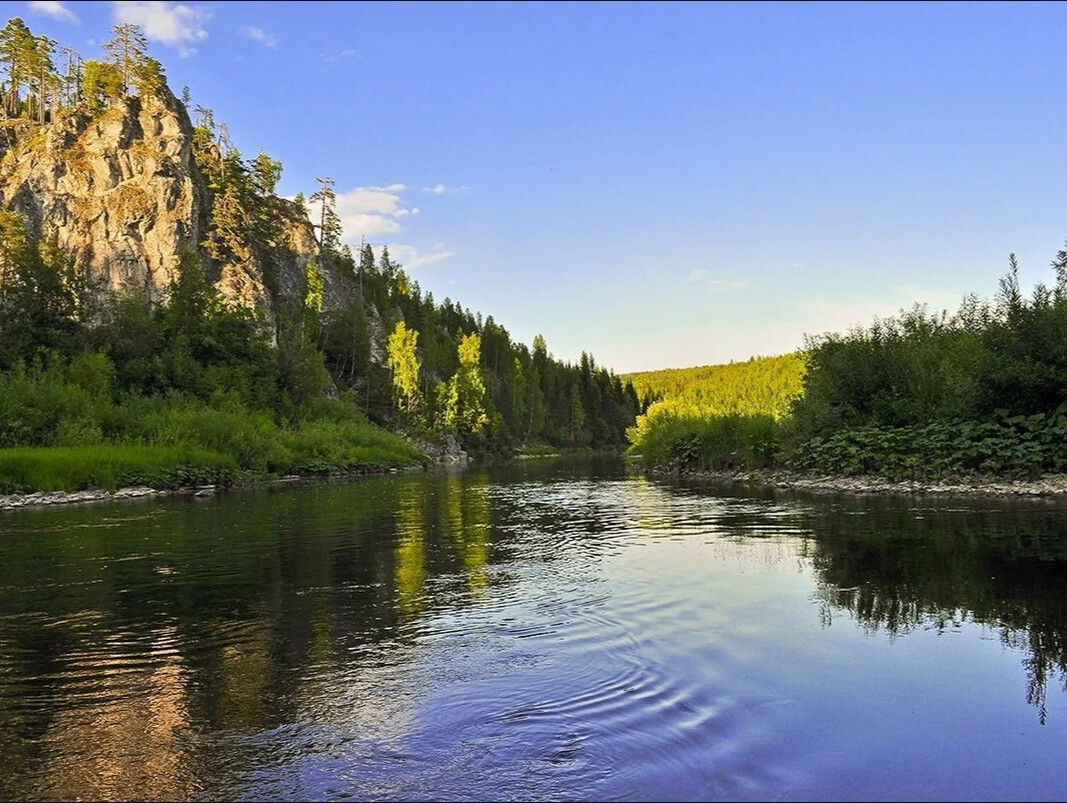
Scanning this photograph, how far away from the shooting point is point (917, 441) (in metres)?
28.9

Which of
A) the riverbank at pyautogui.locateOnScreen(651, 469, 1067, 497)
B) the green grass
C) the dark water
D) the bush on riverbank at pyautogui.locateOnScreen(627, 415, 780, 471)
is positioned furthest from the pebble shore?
the bush on riverbank at pyautogui.locateOnScreen(627, 415, 780, 471)

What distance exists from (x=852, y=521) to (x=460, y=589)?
38.3ft

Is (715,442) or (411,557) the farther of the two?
(715,442)

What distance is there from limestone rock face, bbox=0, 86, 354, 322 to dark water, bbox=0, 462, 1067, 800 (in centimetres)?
7039

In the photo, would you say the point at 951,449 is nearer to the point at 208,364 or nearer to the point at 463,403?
the point at 208,364

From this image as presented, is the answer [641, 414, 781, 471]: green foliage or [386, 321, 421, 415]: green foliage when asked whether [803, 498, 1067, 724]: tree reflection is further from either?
[386, 321, 421, 415]: green foliage

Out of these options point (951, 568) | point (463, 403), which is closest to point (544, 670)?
point (951, 568)

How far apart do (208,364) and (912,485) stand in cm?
4972

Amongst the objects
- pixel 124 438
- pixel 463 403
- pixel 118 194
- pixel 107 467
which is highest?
pixel 118 194

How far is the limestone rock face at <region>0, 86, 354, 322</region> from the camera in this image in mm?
78500

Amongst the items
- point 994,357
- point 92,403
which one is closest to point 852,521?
point 994,357

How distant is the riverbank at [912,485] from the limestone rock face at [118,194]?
196 ft

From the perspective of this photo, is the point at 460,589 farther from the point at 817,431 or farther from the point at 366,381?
the point at 366,381

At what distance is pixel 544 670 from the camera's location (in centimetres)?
723
